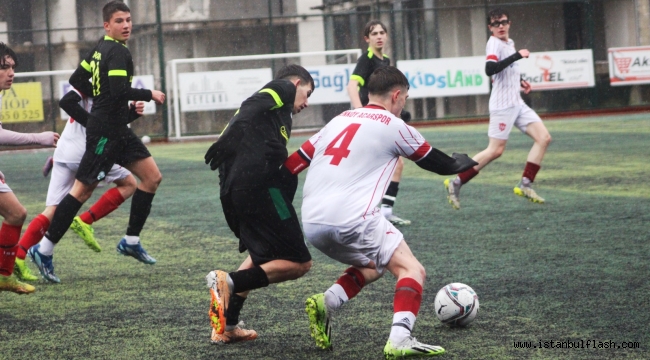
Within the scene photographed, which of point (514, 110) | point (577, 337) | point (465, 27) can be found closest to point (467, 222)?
point (514, 110)

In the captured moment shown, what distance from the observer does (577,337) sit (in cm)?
422

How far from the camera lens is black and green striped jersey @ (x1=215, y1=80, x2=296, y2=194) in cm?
445

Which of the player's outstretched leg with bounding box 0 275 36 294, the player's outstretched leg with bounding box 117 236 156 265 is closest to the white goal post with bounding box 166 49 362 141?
the player's outstretched leg with bounding box 117 236 156 265

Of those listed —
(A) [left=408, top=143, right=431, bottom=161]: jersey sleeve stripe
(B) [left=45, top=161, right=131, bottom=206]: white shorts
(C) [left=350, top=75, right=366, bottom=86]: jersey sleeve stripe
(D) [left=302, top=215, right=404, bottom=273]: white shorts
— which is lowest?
(D) [left=302, top=215, right=404, bottom=273]: white shorts

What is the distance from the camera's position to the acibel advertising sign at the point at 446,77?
74.3 ft

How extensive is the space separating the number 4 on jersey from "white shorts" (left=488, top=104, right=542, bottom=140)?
5086 millimetres

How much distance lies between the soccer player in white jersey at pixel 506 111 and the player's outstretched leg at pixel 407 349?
5.08 metres

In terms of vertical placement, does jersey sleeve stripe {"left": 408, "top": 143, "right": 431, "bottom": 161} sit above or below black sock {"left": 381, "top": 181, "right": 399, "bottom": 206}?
above

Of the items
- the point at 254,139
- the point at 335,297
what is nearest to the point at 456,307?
the point at 335,297

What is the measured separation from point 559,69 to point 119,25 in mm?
18722

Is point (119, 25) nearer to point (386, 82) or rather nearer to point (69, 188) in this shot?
point (69, 188)

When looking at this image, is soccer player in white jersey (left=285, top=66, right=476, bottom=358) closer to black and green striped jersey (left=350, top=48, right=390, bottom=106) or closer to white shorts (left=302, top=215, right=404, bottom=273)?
white shorts (left=302, top=215, right=404, bottom=273)

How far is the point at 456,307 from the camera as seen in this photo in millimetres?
4527

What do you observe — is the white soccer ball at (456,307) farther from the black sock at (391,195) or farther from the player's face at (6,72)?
the black sock at (391,195)
